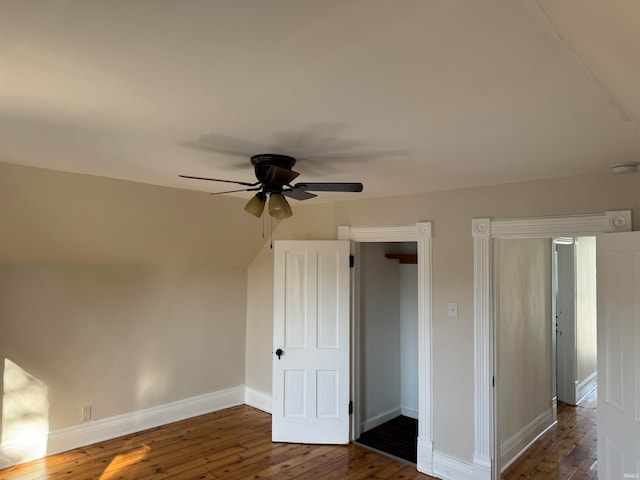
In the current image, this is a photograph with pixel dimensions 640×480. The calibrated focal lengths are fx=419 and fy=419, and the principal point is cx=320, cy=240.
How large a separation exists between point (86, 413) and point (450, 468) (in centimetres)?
350

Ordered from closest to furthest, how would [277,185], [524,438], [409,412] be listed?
[277,185], [524,438], [409,412]

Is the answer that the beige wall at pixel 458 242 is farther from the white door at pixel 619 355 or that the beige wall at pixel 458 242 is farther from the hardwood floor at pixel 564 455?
the hardwood floor at pixel 564 455

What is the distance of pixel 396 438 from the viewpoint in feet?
14.7

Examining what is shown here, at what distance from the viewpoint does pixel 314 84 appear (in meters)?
1.51

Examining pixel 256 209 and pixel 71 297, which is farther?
pixel 71 297

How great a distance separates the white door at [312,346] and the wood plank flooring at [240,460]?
0.73 feet

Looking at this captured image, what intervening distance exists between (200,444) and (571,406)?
4683 mm

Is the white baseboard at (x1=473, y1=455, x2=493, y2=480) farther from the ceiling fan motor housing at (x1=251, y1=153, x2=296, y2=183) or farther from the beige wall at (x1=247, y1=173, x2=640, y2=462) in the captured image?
the ceiling fan motor housing at (x1=251, y1=153, x2=296, y2=183)

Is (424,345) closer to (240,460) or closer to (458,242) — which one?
(458,242)

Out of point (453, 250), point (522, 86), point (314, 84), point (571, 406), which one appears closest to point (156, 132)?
point (314, 84)

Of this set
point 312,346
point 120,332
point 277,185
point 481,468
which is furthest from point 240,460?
point 277,185

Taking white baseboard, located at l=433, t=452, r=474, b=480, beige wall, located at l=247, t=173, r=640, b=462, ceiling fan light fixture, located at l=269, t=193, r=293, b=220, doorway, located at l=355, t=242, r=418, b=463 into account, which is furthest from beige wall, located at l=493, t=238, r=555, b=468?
ceiling fan light fixture, located at l=269, t=193, r=293, b=220

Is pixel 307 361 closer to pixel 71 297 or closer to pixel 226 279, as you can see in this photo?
pixel 226 279

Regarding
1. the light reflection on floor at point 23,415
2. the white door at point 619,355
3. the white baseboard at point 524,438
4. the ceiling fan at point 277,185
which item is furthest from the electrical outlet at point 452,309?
the light reflection on floor at point 23,415
